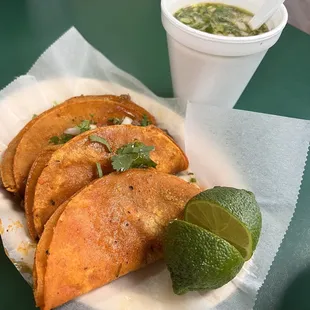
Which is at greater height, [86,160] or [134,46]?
[86,160]

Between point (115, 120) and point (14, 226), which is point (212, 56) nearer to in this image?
point (115, 120)

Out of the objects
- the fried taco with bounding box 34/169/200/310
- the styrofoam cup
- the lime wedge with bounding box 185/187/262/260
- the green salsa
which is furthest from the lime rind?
the green salsa

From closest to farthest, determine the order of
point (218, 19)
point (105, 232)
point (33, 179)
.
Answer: point (105, 232)
point (33, 179)
point (218, 19)

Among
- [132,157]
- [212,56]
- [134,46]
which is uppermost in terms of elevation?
[212,56]

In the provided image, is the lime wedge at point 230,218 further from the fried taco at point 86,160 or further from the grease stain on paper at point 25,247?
the grease stain on paper at point 25,247

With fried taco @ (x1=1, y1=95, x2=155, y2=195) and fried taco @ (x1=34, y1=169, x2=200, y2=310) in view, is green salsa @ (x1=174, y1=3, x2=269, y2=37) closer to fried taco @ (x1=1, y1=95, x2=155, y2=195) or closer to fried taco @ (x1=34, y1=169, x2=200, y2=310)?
fried taco @ (x1=1, y1=95, x2=155, y2=195)

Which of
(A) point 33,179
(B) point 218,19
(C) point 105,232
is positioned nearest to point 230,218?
(C) point 105,232
